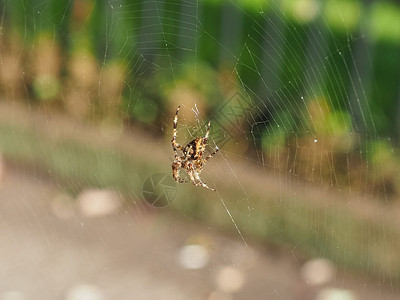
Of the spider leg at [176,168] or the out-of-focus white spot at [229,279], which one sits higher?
the spider leg at [176,168]

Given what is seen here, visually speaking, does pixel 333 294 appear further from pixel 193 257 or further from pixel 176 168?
pixel 176 168

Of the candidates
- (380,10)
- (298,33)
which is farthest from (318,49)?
(380,10)

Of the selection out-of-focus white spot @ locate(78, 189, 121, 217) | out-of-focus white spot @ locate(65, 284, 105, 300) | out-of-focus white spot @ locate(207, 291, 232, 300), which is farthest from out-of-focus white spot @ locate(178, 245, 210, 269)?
out-of-focus white spot @ locate(78, 189, 121, 217)

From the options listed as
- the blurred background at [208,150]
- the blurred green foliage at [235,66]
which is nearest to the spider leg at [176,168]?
the blurred background at [208,150]

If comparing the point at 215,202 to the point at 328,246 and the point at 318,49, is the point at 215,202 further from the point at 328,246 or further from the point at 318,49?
the point at 318,49

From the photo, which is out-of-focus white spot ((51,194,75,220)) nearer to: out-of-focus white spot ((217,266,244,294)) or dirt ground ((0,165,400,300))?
dirt ground ((0,165,400,300))

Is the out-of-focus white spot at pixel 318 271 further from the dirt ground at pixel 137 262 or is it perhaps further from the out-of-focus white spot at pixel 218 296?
the out-of-focus white spot at pixel 218 296
